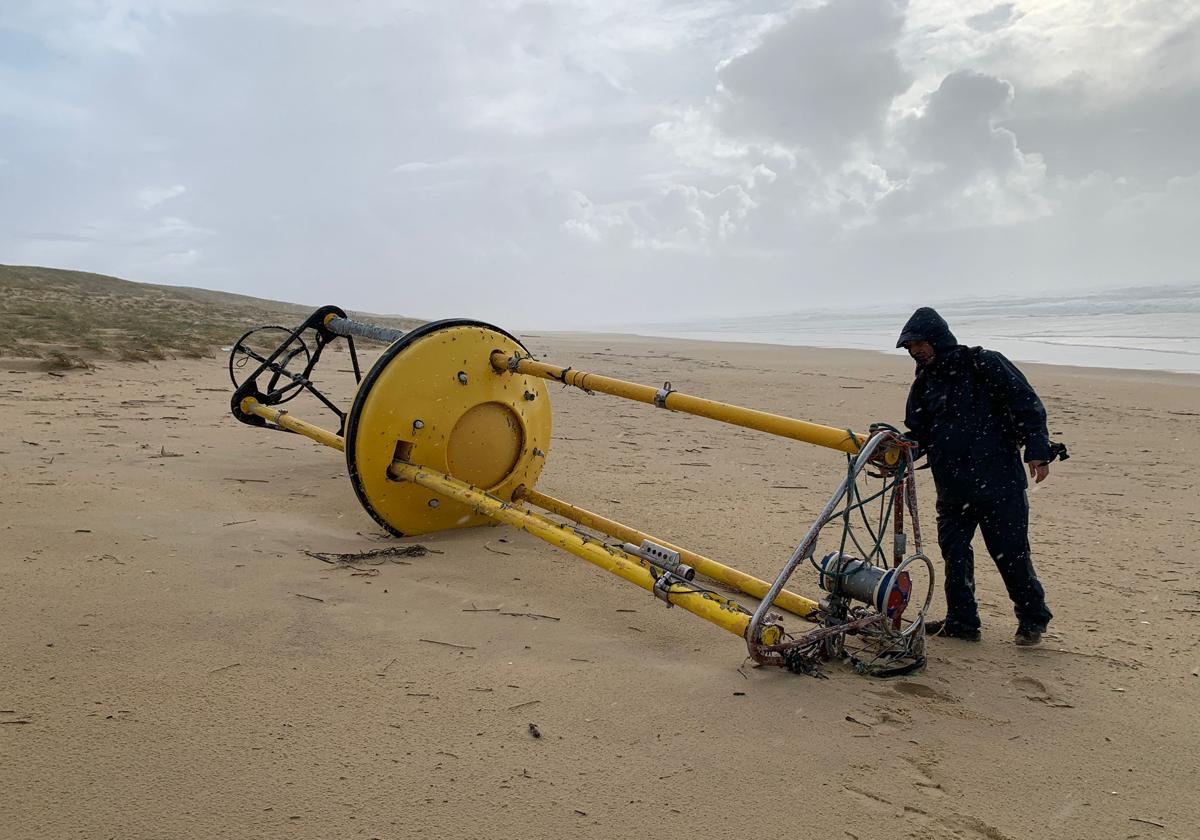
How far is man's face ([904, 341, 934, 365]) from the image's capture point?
3.90m

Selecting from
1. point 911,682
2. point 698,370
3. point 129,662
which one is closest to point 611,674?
point 911,682

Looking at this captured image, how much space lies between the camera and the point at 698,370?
1716 centimetres

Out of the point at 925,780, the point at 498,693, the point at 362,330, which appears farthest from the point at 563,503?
the point at 925,780

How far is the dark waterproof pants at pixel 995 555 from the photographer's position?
3.88 meters

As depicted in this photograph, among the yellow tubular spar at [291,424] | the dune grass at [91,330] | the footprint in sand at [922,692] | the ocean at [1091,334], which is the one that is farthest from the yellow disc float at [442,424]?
the ocean at [1091,334]

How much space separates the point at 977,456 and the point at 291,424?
15.8 ft

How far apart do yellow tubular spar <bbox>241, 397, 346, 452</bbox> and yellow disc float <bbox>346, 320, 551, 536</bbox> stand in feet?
3.67

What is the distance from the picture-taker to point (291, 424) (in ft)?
21.5

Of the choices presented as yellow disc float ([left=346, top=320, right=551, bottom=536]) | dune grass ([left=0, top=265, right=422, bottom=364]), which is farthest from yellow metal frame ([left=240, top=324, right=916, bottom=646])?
dune grass ([left=0, top=265, right=422, bottom=364])

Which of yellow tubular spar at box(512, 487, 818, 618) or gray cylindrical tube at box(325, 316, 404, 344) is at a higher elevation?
gray cylindrical tube at box(325, 316, 404, 344)

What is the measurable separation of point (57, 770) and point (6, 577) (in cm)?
165

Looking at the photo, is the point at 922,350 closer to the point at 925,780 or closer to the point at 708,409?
the point at 708,409

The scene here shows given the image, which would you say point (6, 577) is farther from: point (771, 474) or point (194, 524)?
point (771, 474)

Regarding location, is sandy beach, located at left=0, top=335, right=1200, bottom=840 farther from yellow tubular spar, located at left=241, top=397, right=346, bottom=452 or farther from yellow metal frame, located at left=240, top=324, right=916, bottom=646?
yellow tubular spar, located at left=241, top=397, right=346, bottom=452
